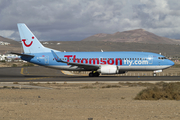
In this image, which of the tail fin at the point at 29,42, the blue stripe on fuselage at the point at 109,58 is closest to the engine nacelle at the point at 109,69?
the blue stripe on fuselage at the point at 109,58

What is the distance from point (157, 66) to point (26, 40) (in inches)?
898

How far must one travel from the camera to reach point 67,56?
1706 inches

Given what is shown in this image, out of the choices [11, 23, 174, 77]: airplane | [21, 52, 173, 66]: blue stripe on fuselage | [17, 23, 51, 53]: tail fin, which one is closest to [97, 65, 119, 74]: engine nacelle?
[11, 23, 174, 77]: airplane

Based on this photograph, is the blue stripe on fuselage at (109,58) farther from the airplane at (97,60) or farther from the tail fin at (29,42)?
the tail fin at (29,42)

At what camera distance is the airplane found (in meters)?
40.8

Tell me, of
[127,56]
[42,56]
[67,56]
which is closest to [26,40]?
[42,56]

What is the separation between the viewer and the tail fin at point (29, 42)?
44.4m

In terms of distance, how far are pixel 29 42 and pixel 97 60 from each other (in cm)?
1259

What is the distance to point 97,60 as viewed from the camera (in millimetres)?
41656

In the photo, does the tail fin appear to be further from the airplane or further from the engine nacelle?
the engine nacelle

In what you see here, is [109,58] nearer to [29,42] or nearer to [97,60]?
[97,60]

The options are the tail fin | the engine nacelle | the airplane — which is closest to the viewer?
the engine nacelle

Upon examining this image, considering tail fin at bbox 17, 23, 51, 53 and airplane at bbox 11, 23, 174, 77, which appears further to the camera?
tail fin at bbox 17, 23, 51, 53

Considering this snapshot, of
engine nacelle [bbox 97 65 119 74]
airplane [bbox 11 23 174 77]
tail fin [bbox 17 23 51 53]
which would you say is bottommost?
engine nacelle [bbox 97 65 119 74]
